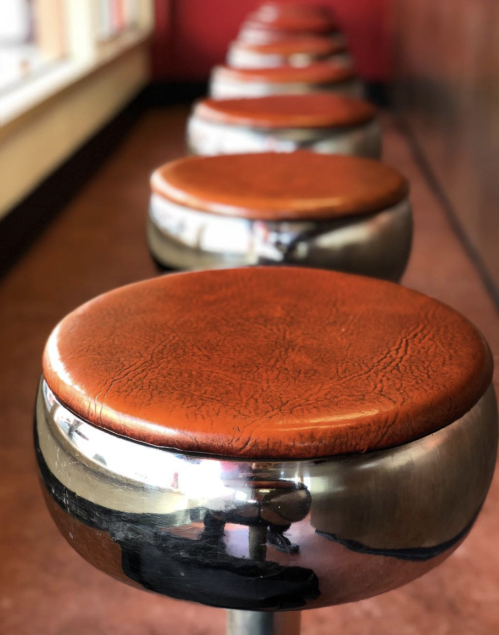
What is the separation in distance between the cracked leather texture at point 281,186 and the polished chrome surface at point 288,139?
268 millimetres

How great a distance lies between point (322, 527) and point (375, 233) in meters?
0.61

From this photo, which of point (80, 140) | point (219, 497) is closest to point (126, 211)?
point (80, 140)

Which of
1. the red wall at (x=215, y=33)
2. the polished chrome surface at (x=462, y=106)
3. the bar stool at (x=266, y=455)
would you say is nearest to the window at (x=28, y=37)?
the polished chrome surface at (x=462, y=106)

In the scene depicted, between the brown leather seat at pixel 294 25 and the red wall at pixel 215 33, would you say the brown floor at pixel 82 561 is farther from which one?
the red wall at pixel 215 33

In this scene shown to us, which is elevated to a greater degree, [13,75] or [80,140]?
[13,75]

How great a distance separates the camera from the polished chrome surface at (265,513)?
1.66ft

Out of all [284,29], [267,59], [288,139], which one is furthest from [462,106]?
[288,139]

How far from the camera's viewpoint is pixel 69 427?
56 centimetres

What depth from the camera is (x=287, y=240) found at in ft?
3.35

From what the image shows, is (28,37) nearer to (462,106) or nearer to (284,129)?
(462,106)

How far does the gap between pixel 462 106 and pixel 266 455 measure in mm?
2902

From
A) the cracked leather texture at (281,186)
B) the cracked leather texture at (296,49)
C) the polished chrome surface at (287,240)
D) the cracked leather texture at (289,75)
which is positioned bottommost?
the polished chrome surface at (287,240)

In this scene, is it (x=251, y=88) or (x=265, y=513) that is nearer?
(x=265, y=513)

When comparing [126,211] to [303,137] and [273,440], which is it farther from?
[273,440]
